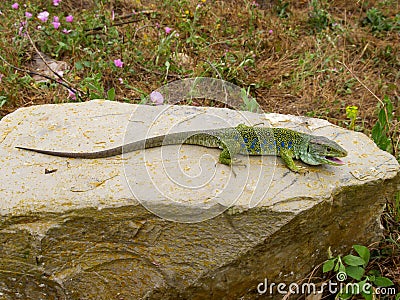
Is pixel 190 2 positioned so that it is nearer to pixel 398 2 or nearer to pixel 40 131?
pixel 398 2

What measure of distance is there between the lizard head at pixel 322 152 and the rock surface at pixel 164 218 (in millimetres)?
117

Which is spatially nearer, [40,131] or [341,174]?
[341,174]

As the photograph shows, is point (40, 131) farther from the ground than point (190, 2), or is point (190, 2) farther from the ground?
point (40, 131)

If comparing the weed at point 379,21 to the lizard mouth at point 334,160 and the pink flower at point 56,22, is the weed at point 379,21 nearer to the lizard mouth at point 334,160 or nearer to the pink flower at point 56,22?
the pink flower at point 56,22

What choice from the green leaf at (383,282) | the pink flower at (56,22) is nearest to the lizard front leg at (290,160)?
the green leaf at (383,282)

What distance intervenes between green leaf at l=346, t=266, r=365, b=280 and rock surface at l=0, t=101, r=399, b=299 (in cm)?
22

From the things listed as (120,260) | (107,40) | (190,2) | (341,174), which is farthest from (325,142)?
(190,2)

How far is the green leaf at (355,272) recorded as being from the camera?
12.7ft

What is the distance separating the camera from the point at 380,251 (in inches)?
176

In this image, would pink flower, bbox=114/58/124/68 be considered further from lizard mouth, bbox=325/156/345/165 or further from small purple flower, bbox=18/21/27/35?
lizard mouth, bbox=325/156/345/165

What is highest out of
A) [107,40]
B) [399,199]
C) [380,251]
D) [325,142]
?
[325,142]

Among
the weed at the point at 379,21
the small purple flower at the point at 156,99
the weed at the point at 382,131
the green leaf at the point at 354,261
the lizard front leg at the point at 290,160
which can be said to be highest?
the lizard front leg at the point at 290,160

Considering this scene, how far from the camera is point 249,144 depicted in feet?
12.7

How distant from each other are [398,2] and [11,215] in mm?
Answer: 7500
